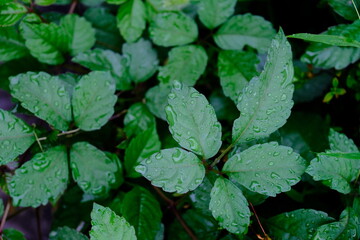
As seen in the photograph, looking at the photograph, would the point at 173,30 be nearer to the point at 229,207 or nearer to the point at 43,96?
the point at 43,96

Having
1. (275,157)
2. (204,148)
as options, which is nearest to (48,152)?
(204,148)

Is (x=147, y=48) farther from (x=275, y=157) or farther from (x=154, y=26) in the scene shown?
(x=275, y=157)

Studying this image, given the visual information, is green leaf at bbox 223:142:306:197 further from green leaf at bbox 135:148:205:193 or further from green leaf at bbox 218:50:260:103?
green leaf at bbox 218:50:260:103

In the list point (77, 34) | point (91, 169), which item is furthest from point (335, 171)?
point (77, 34)

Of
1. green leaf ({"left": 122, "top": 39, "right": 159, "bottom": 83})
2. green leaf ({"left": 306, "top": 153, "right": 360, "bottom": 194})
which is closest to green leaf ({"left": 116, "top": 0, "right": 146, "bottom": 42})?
green leaf ({"left": 122, "top": 39, "right": 159, "bottom": 83})

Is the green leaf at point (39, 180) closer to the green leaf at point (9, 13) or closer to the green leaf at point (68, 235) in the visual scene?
the green leaf at point (68, 235)
